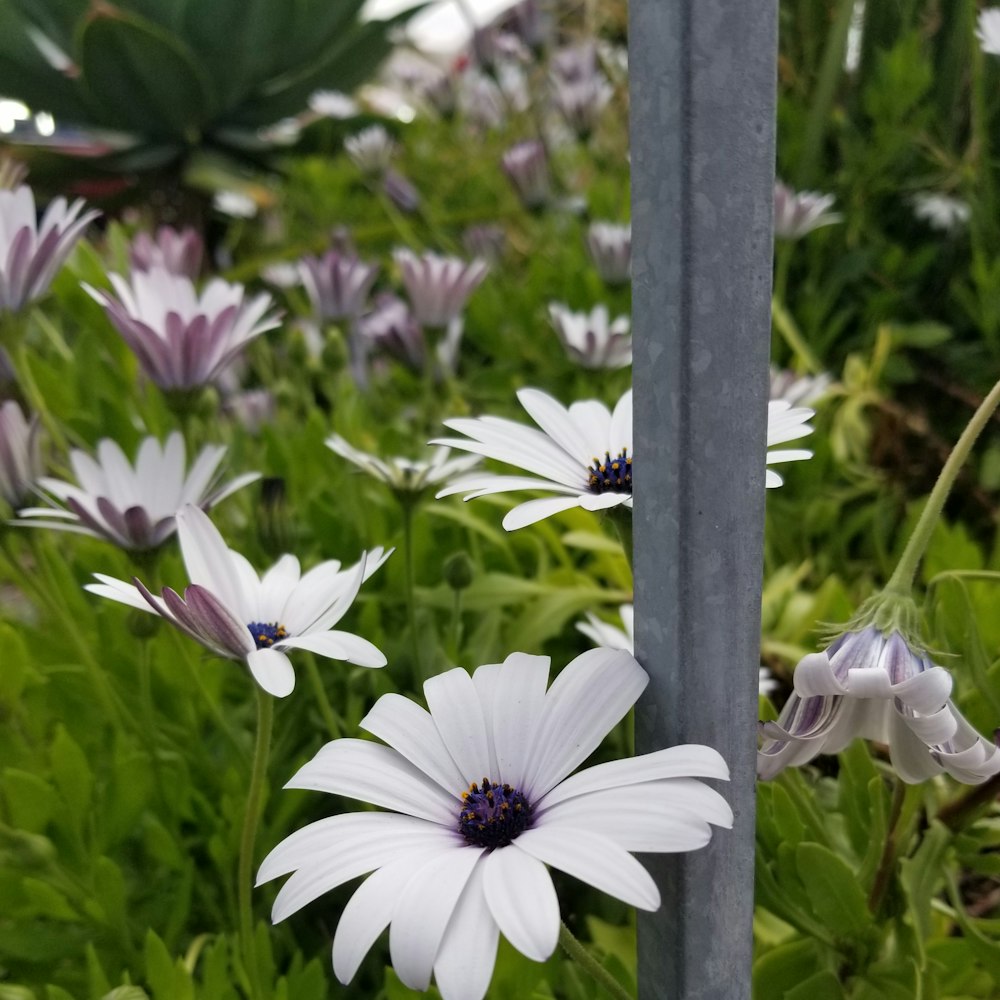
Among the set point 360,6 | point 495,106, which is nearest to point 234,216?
point 360,6

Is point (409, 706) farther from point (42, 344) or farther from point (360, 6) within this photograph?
point (360, 6)

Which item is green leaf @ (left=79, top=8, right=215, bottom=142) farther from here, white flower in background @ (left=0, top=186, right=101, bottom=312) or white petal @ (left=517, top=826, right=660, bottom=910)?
white petal @ (left=517, top=826, right=660, bottom=910)

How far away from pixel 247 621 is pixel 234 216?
144 centimetres

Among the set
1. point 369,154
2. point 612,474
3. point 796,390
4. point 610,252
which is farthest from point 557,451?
point 369,154

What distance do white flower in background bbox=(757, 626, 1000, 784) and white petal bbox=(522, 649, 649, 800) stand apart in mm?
51

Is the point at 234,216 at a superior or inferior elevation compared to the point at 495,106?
inferior

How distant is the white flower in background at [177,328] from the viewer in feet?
1.76

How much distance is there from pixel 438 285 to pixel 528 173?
44 centimetres

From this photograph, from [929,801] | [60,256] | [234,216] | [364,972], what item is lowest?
[364,972]

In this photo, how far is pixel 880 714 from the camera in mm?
329

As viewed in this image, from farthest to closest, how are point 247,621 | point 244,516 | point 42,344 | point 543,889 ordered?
point 42,344 → point 244,516 → point 247,621 → point 543,889

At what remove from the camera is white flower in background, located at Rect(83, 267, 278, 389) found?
54 centimetres

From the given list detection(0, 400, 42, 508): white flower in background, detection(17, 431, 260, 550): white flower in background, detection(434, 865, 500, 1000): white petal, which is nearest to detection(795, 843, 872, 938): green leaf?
detection(434, 865, 500, 1000): white petal

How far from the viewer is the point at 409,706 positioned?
303mm
